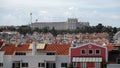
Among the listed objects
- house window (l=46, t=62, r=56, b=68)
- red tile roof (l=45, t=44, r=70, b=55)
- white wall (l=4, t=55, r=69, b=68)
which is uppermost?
red tile roof (l=45, t=44, r=70, b=55)

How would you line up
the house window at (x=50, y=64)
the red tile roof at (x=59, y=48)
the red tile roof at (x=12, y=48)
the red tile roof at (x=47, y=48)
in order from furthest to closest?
the red tile roof at (x=12, y=48)
the red tile roof at (x=47, y=48)
the red tile roof at (x=59, y=48)
the house window at (x=50, y=64)

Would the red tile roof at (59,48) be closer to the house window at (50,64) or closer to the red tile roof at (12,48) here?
the house window at (50,64)

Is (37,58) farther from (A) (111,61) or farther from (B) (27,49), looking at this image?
(A) (111,61)

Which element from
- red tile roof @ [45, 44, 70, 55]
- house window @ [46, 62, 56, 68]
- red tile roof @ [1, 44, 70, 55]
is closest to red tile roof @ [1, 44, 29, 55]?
red tile roof @ [1, 44, 70, 55]

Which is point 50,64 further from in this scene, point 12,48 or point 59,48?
point 12,48

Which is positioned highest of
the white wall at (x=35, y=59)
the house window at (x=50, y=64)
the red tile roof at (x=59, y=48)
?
the red tile roof at (x=59, y=48)

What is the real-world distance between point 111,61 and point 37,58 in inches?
373

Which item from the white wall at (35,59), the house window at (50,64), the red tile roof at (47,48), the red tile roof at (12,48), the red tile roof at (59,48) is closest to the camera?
the white wall at (35,59)

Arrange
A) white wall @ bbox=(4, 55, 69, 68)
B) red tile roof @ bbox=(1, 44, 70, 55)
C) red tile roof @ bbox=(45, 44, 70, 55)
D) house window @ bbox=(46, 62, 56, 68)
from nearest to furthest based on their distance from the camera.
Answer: white wall @ bbox=(4, 55, 69, 68), house window @ bbox=(46, 62, 56, 68), red tile roof @ bbox=(45, 44, 70, 55), red tile roof @ bbox=(1, 44, 70, 55)

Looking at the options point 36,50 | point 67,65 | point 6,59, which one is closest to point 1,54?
point 6,59

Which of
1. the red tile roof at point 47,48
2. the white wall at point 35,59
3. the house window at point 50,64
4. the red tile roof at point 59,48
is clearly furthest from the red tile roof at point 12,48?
the house window at point 50,64

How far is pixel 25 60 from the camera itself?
181 ft

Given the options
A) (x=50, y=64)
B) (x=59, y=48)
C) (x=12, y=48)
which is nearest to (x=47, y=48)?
(x=59, y=48)

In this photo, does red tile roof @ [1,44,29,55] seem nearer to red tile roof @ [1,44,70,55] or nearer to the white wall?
red tile roof @ [1,44,70,55]
